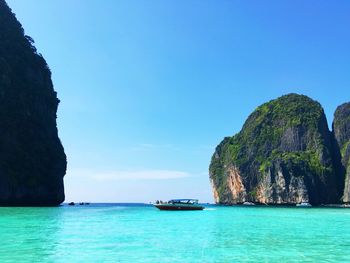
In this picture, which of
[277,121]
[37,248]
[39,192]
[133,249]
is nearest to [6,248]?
[37,248]

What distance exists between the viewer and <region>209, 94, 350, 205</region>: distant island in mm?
126938

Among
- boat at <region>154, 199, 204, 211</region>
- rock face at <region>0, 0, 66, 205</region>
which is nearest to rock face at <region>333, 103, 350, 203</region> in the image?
boat at <region>154, 199, 204, 211</region>

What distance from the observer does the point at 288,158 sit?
5128 inches

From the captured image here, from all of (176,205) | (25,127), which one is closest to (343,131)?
(176,205)

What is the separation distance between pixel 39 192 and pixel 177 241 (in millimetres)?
61868

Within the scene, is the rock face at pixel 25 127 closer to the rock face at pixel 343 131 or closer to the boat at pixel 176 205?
the boat at pixel 176 205

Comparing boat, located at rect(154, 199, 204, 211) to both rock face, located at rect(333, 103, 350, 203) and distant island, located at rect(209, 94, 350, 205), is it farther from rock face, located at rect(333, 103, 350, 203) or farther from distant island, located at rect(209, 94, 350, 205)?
rock face, located at rect(333, 103, 350, 203)

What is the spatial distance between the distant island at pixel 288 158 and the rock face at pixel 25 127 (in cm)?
7249

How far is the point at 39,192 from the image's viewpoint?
252ft

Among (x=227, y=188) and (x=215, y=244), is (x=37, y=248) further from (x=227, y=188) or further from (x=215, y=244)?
(x=227, y=188)

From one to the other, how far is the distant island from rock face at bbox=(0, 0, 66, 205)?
238ft

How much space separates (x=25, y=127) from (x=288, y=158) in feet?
281

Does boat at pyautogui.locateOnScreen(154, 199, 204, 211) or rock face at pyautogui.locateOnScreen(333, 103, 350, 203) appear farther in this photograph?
rock face at pyautogui.locateOnScreen(333, 103, 350, 203)

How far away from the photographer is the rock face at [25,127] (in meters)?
72.2
